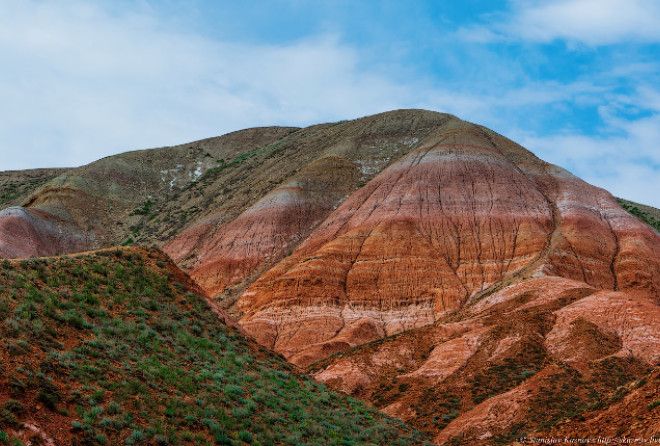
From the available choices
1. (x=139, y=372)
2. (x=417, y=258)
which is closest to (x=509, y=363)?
(x=417, y=258)

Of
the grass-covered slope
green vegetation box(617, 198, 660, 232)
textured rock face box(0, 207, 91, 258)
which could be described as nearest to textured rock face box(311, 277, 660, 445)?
the grass-covered slope

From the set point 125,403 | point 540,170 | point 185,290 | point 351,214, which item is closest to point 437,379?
point 185,290

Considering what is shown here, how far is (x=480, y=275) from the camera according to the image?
65938 mm

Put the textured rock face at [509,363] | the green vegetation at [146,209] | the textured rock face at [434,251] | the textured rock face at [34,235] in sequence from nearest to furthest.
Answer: the textured rock face at [509,363] → the textured rock face at [434,251] → the textured rock face at [34,235] → the green vegetation at [146,209]

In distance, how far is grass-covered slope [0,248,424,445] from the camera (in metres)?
16.1

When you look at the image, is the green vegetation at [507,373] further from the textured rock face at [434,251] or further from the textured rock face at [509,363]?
the textured rock face at [434,251]

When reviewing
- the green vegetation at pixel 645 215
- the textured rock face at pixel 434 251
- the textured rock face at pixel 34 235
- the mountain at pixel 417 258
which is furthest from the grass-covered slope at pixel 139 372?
the green vegetation at pixel 645 215

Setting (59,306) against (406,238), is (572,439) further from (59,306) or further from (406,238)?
(406,238)

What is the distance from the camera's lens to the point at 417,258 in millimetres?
67375

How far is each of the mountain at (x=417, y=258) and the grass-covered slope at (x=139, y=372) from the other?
17.8ft

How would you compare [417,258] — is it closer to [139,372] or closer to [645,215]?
[645,215]

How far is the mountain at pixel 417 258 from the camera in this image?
128 feet

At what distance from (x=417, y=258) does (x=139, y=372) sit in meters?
49.1

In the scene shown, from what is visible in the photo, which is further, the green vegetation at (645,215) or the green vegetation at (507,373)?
the green vegetation at (645,215)
